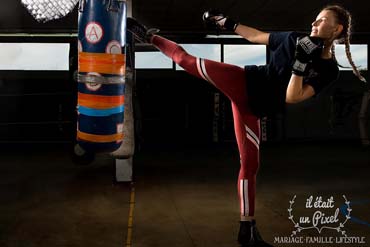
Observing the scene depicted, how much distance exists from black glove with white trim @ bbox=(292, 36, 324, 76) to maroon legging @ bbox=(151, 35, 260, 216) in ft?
1.23

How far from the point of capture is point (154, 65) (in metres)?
10.6

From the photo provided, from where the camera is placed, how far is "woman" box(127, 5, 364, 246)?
2076mm

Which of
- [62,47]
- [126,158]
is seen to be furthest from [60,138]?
[126,158]

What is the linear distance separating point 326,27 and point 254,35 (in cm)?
43

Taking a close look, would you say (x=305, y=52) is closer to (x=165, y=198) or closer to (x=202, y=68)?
(x=202, y=68)

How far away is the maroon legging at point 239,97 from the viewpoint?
231 centimetres

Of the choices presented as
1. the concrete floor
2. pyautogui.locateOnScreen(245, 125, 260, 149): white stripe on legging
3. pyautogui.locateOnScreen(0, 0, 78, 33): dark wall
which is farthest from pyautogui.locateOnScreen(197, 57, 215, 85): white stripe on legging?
pyautogui.locateOnScreen(0, 0, 78, 33): dark wall

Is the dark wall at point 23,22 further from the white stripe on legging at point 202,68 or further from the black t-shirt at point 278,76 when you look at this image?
the black t-shirt at point 278,76

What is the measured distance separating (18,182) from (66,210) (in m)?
1.74

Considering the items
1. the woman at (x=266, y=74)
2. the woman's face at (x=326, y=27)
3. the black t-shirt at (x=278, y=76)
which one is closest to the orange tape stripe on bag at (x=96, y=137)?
the woman at (x=266, y=74)

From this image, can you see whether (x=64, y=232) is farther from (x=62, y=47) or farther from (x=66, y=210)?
(x=62, y=47)

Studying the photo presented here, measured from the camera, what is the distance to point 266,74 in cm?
229

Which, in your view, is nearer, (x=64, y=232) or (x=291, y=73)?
(x=291, y=73)

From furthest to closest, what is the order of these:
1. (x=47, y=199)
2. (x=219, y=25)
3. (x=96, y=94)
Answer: (x=47, y=199) → (x=219, y=25) → (x=96, y=94)
